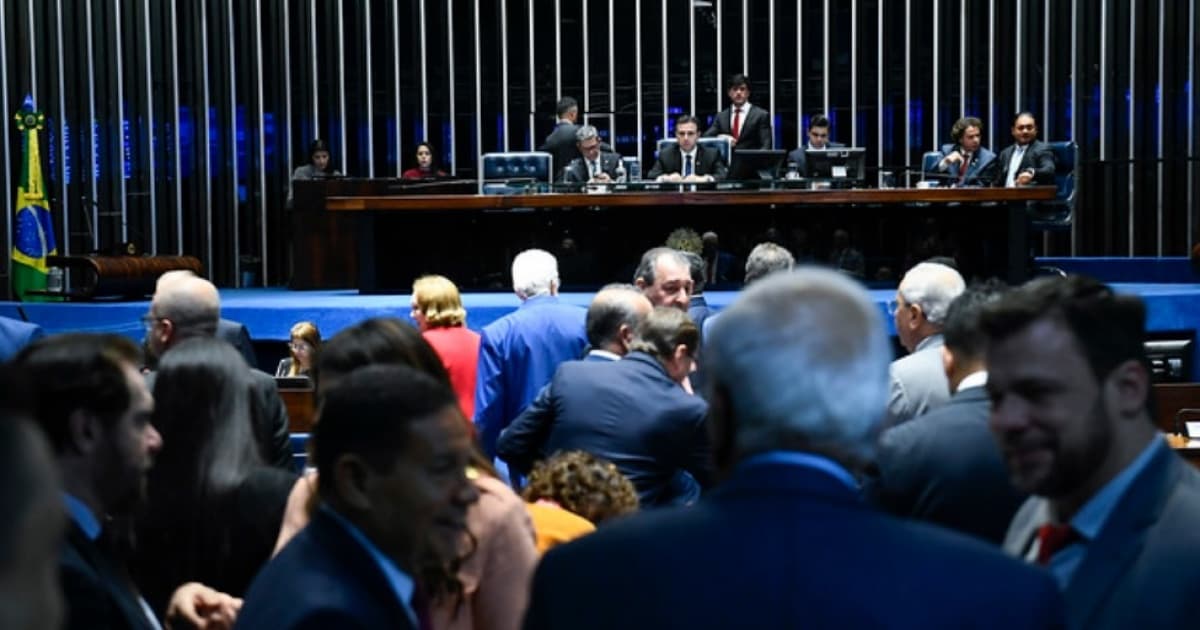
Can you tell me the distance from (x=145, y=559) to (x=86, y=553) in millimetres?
912

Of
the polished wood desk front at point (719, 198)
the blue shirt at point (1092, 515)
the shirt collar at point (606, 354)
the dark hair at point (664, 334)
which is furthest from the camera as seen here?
the polished wood desk front at point (719, 198)

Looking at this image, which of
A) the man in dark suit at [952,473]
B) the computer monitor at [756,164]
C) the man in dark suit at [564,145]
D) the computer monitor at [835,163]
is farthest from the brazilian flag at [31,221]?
the man in dark suit at [952,473]

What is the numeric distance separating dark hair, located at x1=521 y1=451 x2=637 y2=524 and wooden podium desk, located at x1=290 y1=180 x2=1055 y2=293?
24.4 feet

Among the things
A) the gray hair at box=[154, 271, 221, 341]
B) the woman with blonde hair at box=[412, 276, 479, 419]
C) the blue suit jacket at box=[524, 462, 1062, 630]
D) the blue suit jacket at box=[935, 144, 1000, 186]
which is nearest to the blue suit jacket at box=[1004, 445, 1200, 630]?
the blue suit jacket at box=[524, 462, 1062, 630]

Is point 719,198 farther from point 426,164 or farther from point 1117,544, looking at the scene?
point 1117,544

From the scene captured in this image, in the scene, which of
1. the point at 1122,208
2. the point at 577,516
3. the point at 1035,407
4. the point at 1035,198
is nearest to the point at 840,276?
the point at 1035,407

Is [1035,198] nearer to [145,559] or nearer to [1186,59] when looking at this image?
[1186,59]

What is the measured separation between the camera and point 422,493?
6.72 feet

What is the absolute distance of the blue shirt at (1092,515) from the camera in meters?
2.14

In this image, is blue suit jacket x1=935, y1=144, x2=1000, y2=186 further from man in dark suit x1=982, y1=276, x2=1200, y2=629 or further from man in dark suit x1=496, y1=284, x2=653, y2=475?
man in dark suit x1=982, y1=276, x2=1200, y2=629

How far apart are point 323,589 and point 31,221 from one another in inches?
482

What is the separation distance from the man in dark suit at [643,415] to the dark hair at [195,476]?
151 cm

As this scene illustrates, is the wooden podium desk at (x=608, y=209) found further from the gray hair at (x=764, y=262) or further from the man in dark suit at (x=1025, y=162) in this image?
the gray hair at (x=764, y=262)

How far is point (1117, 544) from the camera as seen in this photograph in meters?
2.06
